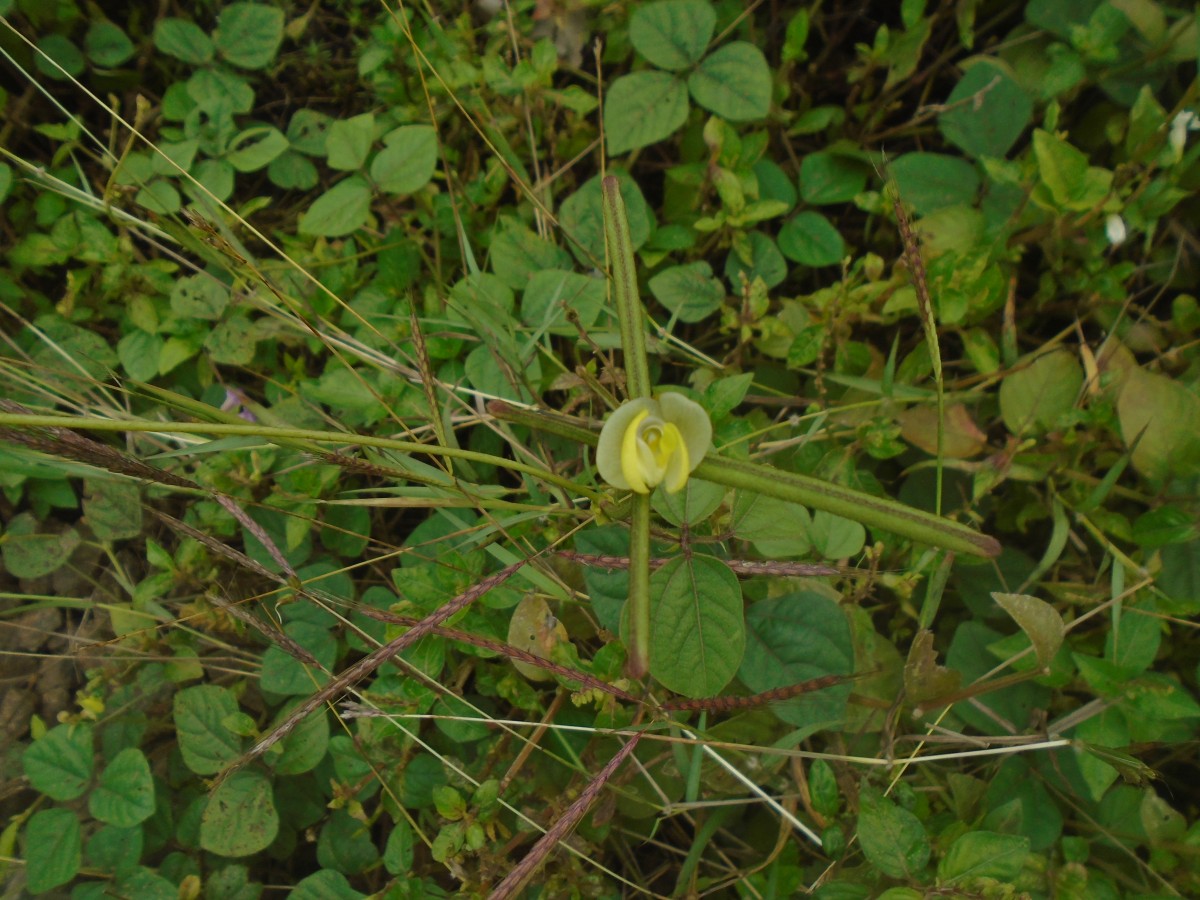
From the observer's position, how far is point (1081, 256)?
1.90 metres

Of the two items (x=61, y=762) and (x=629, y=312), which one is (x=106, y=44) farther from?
(x=629, y=312)

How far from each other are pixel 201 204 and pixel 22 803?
1.42m

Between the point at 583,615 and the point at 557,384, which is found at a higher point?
the point at 557,384

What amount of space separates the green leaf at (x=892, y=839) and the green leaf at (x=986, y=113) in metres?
1.48

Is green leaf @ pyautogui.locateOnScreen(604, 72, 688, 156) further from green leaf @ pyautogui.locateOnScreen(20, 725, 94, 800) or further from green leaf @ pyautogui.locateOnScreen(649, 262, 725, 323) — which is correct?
green leaf @ pyautogui.locateOnScreen(20, 725, 94, 800)

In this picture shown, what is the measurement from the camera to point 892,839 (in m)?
1.29

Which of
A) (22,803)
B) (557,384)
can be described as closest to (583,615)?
(557,384)

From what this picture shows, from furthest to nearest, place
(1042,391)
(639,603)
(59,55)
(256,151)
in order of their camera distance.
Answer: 1. (59,55)
2. (256,151)
3. (1042,391)
4. (639,603)

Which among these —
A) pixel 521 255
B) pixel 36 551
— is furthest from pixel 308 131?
pixel 36 551

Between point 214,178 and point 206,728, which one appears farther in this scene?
point 214,178

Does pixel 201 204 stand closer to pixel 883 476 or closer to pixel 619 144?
pixel 619 144

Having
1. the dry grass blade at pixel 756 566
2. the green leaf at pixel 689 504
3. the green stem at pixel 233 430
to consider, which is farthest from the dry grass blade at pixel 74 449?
the green leaf at pixel 689 504

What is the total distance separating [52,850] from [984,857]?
5.68ft

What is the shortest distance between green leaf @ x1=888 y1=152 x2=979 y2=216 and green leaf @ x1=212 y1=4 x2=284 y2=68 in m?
1.60
